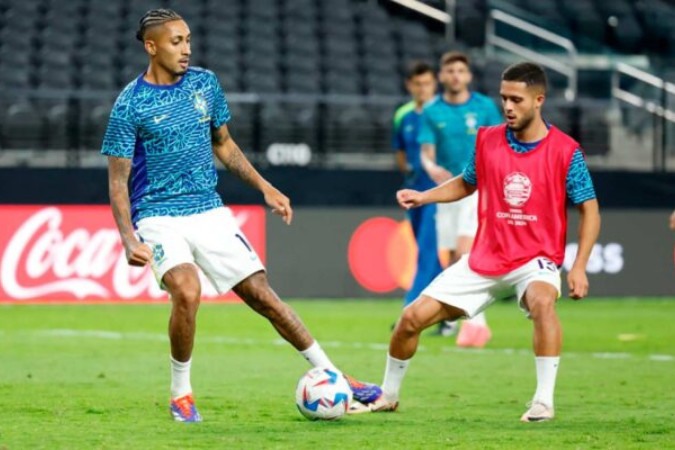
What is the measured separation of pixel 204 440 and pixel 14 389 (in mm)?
2800

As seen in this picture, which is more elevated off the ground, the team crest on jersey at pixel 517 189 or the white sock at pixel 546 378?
the team crest on jersey at pixel 517 189

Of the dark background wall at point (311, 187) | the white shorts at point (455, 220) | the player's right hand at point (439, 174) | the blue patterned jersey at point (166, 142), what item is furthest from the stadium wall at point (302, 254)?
the blue patterned jersey at point (166, 142)

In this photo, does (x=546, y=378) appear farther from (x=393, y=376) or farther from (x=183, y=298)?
(x=183, y=298)

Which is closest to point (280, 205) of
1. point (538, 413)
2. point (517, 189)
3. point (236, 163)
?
point (236, 163)

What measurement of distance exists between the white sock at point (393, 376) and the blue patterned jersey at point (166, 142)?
51.6 inches

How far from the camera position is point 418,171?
591 inches

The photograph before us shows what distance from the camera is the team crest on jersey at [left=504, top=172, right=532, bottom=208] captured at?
8695mm

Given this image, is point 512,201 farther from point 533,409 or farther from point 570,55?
point 570,55

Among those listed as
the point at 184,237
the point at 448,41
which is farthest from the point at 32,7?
the point at 184,237

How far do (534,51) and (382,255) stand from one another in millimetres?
5568

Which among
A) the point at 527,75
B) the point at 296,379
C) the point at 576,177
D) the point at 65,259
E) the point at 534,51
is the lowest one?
the point at 296,379

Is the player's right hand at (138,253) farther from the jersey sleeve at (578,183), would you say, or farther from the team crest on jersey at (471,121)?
the team crest on jersey at (471,121)

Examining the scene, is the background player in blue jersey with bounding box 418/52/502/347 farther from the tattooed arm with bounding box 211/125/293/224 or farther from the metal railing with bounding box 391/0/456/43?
the metal railing with bounding box 391/0/456/43

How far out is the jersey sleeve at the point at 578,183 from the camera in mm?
8656
